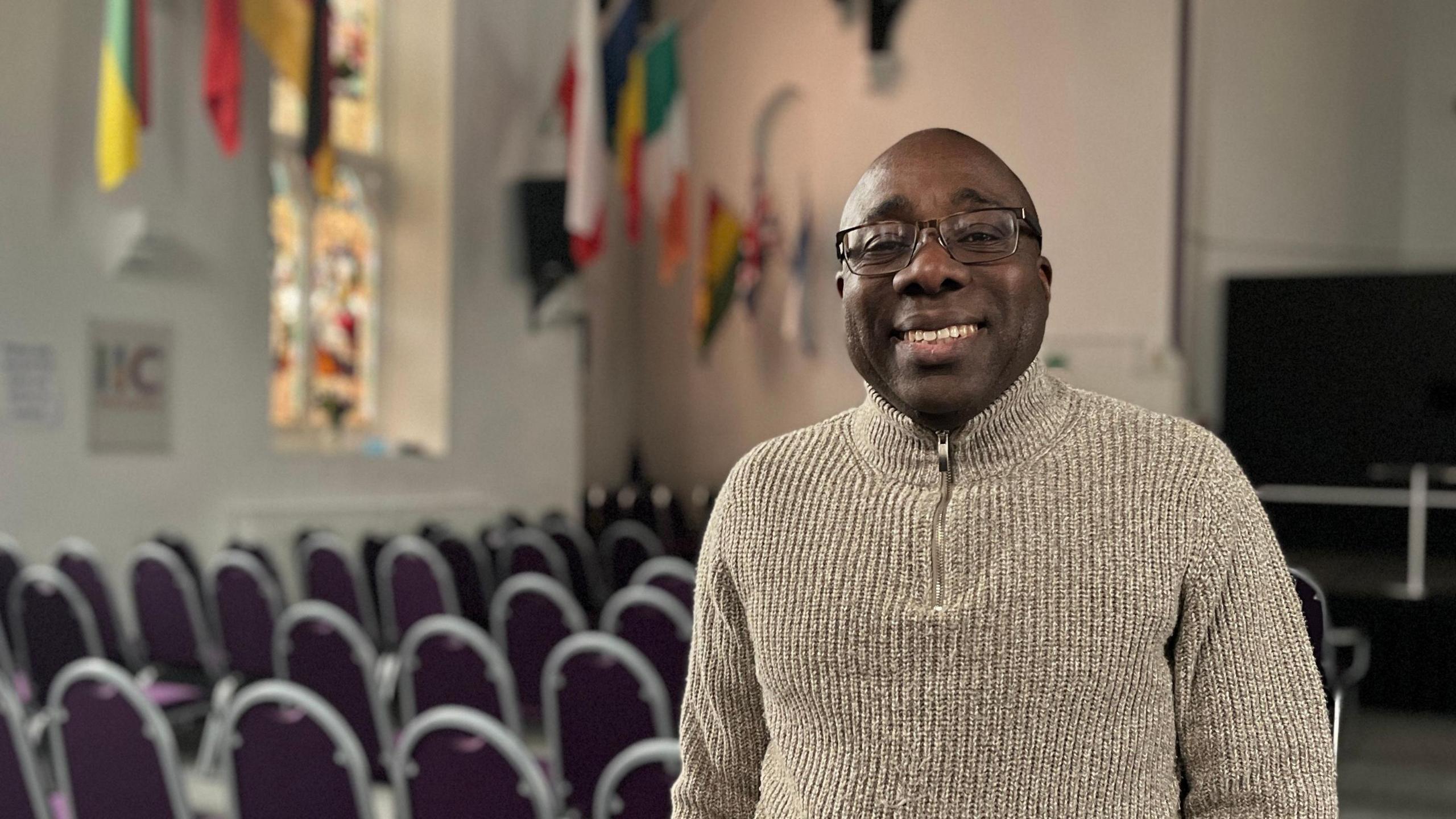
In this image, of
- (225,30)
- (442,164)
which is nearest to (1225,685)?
(225,30)

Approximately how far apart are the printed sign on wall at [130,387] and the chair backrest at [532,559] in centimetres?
228

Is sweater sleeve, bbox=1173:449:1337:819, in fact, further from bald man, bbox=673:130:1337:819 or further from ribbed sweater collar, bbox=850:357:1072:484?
ribbed sweater collar, bbox=850:357:1072:484

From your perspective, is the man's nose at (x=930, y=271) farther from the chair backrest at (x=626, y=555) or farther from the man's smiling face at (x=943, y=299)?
the chair backrest at (x=626, y=555)

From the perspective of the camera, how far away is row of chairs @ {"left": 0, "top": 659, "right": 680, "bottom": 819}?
2414mm

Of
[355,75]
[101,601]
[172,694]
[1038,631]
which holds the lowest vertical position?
[172,694]

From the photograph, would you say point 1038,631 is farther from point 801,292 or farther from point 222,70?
point 801,292

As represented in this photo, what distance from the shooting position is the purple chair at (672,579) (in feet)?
17.3

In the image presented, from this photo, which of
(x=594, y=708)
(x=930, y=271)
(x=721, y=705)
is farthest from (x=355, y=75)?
→ (x=930, y=271)

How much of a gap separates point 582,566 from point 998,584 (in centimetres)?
636

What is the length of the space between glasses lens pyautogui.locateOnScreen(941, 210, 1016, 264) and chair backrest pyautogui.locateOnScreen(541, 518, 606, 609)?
20.1 ft

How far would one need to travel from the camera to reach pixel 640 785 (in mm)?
2625

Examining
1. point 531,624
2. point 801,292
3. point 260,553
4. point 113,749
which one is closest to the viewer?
point 113,749

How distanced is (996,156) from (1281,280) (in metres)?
9.85

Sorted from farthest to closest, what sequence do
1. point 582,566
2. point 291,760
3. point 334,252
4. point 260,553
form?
point 334,252 < point 582,566 < point 260,553 < point 291,760
